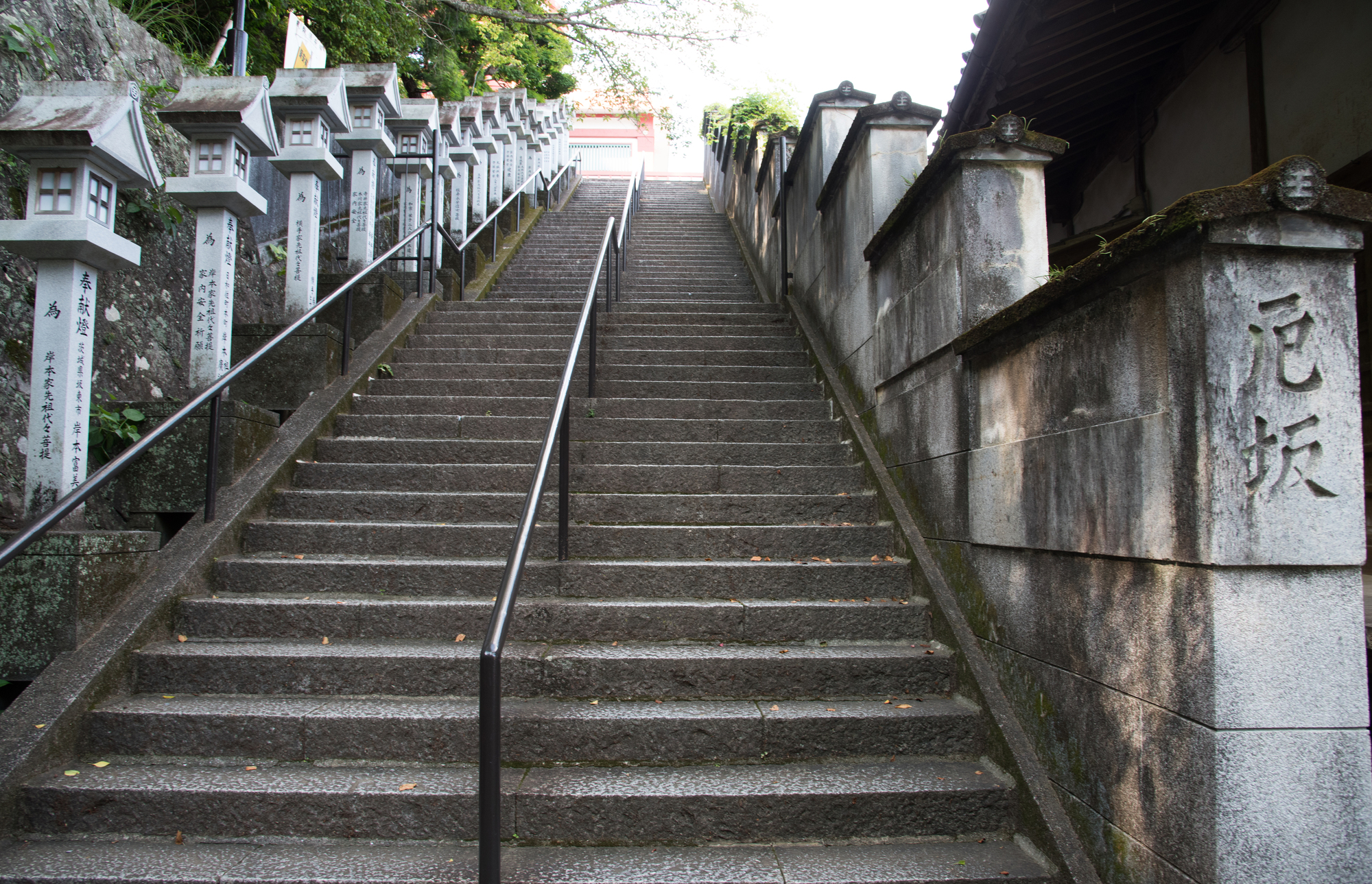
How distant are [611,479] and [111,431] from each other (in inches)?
94.5

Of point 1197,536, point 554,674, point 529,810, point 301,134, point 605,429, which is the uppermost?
point 301,134

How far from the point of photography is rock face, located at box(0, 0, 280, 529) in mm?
4020

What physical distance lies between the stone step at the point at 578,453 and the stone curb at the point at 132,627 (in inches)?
11.6

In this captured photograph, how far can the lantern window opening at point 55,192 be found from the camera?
3096 mm

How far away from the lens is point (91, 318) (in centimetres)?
326

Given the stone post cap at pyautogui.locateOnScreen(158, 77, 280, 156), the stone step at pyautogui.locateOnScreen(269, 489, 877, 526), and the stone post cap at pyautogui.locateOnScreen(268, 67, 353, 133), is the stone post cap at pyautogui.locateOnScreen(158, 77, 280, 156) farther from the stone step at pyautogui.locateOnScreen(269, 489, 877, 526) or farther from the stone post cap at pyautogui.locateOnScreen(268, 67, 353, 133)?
the stone step at pyautogui.locateOnScreen(269, 489, 877, 526)

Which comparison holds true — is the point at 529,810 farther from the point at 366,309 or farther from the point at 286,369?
the point at 366,309

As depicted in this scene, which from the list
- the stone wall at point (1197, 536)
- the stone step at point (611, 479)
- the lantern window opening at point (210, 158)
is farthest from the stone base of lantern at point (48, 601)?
the stone wall at point (1197, 536)

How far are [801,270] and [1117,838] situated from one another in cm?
511

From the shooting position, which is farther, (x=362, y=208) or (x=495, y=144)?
(x=495, y=144)

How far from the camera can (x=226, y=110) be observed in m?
4.13

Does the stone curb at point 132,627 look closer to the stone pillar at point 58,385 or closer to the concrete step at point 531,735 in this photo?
the concrete step at point 531,735

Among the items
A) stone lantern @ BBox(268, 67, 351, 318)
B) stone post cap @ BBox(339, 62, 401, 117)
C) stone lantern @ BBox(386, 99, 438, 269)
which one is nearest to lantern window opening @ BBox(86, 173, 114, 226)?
stone lantern @ BBox(268, 67, 351, 318)

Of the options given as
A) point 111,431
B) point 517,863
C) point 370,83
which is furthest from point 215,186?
point 517,863
